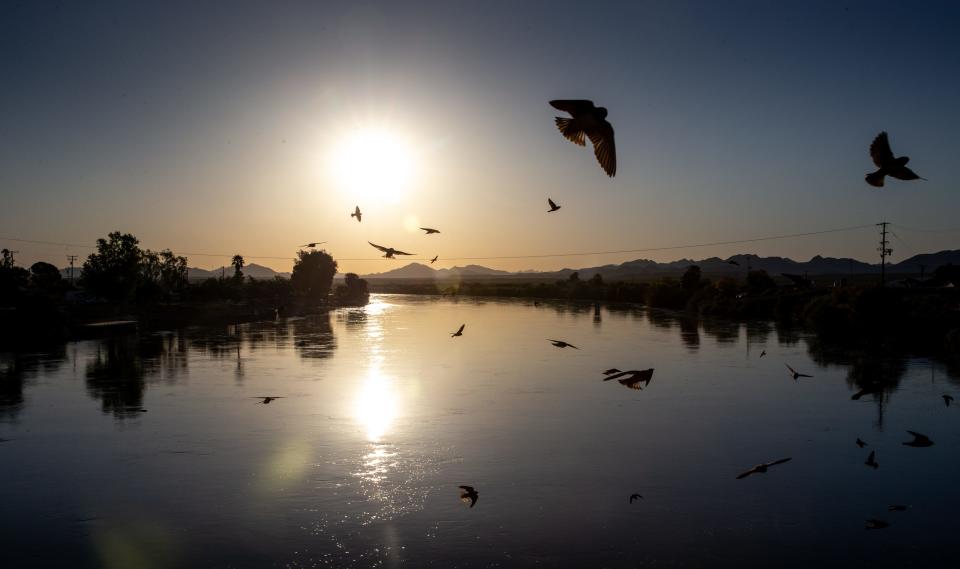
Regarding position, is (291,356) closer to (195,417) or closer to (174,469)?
(195,417)

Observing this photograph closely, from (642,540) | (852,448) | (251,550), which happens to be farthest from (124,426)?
(852,448)

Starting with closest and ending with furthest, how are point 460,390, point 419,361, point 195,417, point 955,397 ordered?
point 195,417
point 955,397
point 460,390
point 419,361

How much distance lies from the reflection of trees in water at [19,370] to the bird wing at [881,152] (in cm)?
3632

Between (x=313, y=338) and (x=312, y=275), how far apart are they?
97.3 m

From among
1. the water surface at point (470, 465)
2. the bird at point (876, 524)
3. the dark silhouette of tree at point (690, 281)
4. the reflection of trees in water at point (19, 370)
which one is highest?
the dark silhouette of tree at point (690, 281)

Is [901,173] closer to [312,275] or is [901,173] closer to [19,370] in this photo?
[19,370]

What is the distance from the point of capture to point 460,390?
1642 inches

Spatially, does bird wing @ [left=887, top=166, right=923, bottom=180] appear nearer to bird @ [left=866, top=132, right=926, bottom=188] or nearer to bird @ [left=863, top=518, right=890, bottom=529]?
bird @ [left=866, top=132, right=926, bottom=188]

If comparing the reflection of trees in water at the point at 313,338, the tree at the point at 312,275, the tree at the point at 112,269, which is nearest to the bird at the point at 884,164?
the reflection of trees in water at the point at 313,338

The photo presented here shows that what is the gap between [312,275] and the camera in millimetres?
169125

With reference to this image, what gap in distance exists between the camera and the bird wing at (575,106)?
25.0ft

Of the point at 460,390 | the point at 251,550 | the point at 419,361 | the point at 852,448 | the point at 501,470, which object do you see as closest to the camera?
the point at 251,550

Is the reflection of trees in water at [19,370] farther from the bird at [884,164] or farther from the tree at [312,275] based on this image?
the tree at [312,275]

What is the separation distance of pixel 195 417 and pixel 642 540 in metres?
23.1
